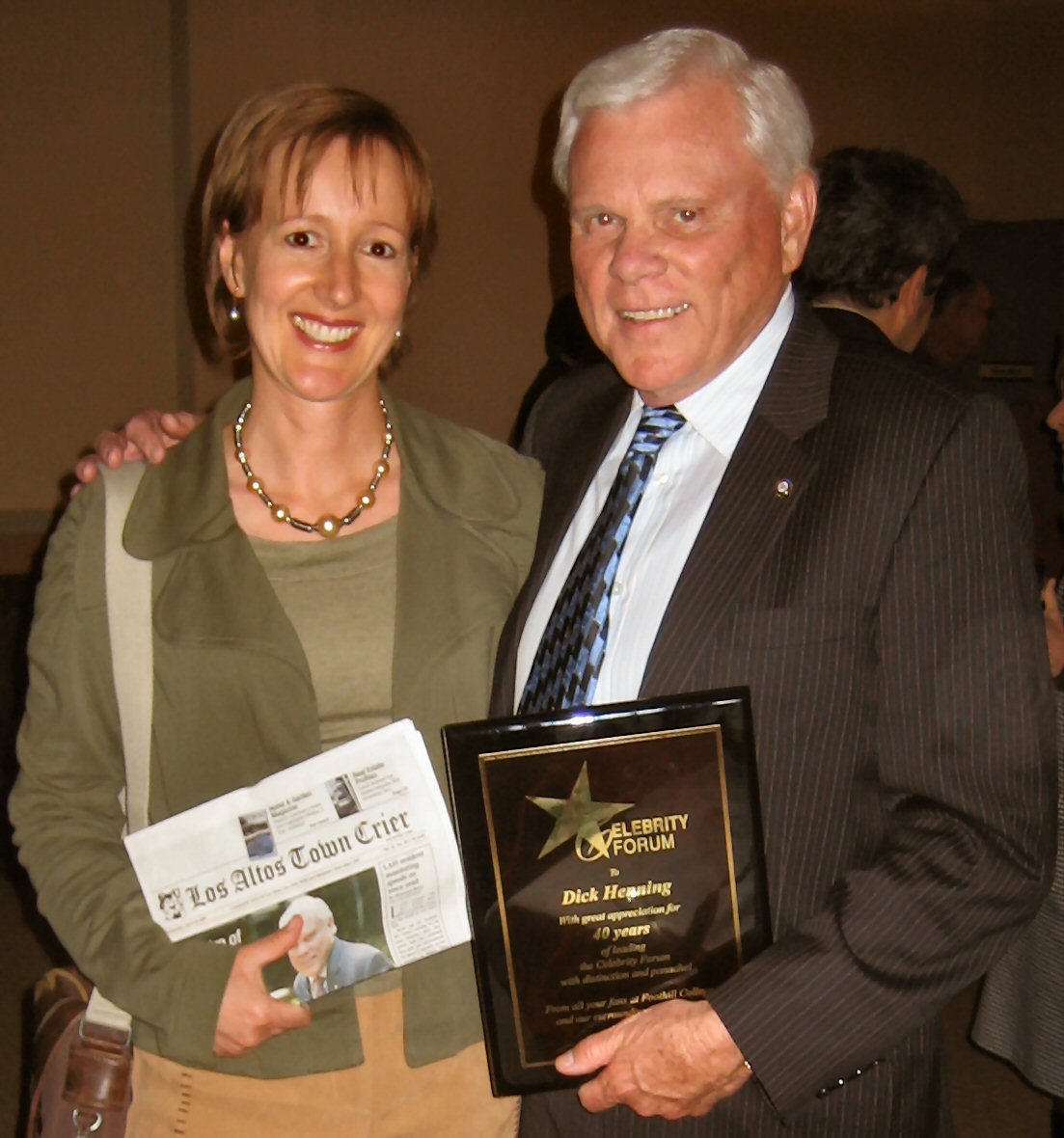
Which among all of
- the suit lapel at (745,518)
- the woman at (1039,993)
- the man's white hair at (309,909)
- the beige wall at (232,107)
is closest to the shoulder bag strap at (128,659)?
the man's white hair at (309,909)

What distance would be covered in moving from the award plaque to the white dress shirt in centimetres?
15

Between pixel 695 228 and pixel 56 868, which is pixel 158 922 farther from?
pixel 695 228

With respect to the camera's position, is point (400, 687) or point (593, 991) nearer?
point (593, 991)

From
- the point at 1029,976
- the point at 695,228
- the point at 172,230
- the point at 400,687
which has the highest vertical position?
the point at 172,230

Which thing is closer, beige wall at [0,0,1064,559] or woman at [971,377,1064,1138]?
woman at [971,377,1064,1138]

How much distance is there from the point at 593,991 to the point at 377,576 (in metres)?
0.65

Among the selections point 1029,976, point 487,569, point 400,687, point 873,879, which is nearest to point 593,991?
point 873,879

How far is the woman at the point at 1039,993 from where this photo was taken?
247cm

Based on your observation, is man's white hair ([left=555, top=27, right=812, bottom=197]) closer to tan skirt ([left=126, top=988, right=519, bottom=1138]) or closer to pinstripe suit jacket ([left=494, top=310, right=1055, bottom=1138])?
pinstripe suit jacket ([left=494, top=310, right=1055, bottom=1138])

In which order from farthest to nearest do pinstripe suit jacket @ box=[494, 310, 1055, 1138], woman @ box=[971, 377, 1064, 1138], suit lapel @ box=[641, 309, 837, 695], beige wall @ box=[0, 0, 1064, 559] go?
beige wall @ box=[0, 0, 1064, 559], woman @ box=[971, 377, 1064, 1138], suit lapel @ box=[641, 309, 837, 695], pinstripe suit jacket @ box=[494, 310, 1055, 1138]

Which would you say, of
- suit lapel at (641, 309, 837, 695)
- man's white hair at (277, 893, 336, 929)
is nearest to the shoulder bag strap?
man's white hair at (277, 893, 336, 929)

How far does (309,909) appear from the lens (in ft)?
5.34

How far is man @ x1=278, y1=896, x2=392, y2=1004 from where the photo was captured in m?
1.62

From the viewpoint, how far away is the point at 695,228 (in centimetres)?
170
